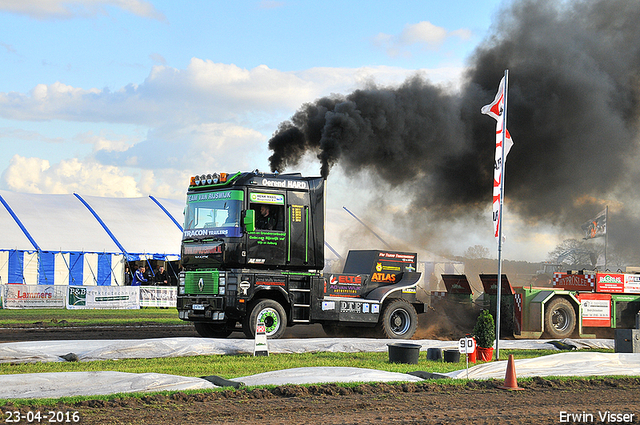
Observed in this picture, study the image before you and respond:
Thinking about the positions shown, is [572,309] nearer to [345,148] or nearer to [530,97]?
[345,148]

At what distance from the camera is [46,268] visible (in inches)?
1455

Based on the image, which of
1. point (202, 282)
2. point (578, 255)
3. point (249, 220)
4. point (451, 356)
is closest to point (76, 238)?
point (202, 282)

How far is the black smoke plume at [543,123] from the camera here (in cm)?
2722

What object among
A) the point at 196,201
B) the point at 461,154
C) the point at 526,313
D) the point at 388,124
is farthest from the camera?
the point at 461,154

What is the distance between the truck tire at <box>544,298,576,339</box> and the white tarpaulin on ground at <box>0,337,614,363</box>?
16.2ft

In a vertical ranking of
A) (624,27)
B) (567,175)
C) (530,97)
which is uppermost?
(624,27)

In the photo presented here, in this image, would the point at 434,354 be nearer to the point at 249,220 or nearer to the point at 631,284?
the point at 249,220

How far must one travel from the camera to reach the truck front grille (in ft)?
51.1

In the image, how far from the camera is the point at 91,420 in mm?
7223

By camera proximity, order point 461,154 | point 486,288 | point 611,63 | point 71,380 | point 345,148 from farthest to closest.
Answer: point 611,63 → point 461,154 → point 345,148 → point 486,288 → point 71,380

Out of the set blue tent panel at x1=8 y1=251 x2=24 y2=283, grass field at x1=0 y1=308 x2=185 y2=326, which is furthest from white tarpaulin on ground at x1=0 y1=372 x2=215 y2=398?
blue tent panel at x1=8 y1=251 x2=24 y2=283

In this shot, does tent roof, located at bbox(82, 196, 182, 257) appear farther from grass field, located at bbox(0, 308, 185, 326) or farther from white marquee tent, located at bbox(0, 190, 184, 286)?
grass field, located at bbox(0, 308, 185, 326)

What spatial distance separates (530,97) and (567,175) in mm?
3950

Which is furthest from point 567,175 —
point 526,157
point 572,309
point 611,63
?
point 572,309
